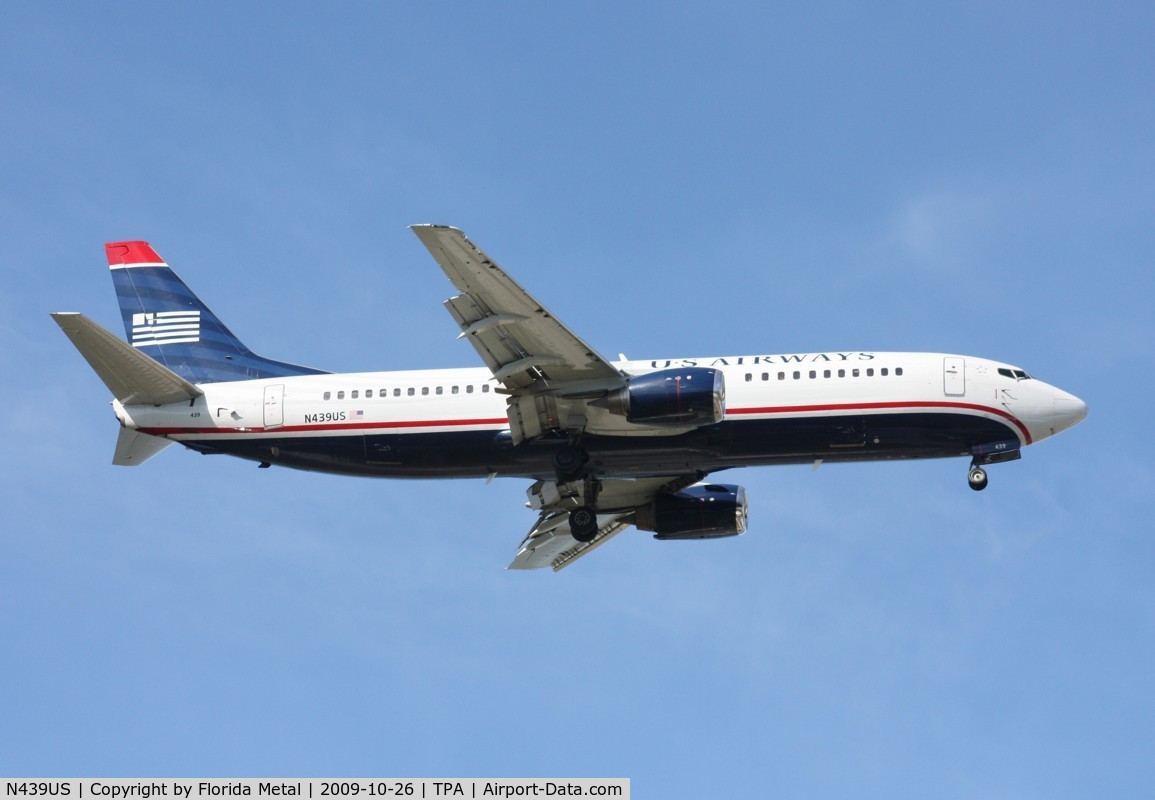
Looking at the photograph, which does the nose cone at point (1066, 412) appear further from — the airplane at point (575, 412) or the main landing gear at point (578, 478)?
the main landing gear at point (578, 478)

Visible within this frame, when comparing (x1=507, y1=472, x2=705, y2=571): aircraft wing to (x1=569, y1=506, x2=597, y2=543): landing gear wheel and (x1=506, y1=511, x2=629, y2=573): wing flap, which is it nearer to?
(x1=506, y1=511, x2=629, y2=573): wing flap

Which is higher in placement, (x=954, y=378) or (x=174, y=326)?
(x=174, y=326)

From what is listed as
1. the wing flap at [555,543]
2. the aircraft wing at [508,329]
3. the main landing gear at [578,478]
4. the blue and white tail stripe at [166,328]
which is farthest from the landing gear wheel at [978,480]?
the blue and white tail stripe at [166,328]

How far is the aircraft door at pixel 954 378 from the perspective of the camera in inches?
1871

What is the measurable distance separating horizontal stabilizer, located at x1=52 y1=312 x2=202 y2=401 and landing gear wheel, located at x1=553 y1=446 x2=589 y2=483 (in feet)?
37.2

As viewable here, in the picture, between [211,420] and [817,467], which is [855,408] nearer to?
[817,467]

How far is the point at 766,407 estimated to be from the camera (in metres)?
47.1

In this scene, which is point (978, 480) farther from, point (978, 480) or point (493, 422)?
point (493, 422)

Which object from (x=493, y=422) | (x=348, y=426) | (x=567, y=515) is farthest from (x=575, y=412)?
(x=567, y=515)

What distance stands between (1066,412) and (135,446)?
28.2 m

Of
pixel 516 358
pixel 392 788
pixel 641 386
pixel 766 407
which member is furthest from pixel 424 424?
pixel 392 788

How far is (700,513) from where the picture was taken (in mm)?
54312
